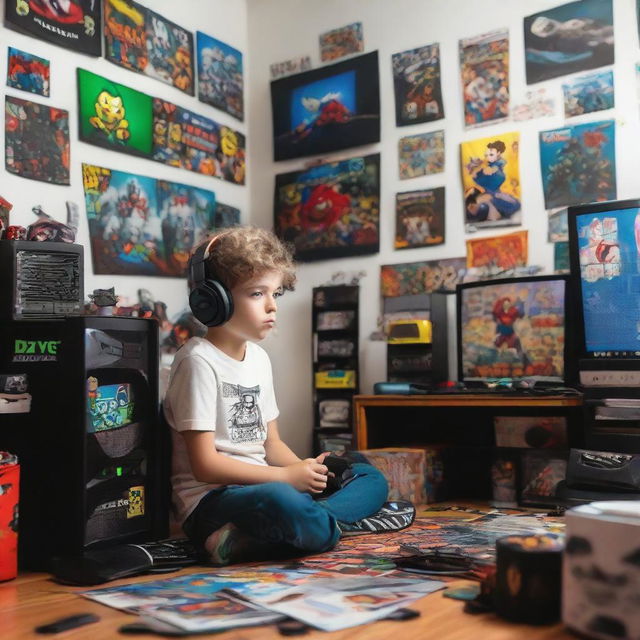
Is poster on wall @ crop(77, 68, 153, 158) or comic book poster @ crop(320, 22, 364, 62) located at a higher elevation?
comic book poster @ crop(320, 22, 364, 62)

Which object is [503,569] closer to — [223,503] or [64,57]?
[223,503]

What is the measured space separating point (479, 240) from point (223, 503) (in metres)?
1.26

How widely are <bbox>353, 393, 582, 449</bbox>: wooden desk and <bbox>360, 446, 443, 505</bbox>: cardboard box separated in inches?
4.3

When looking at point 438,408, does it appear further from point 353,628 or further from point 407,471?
point 353,628

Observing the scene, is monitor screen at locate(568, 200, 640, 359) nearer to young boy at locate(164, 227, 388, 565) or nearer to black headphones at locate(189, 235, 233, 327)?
young boy at locate(164, 227, 388, 565)

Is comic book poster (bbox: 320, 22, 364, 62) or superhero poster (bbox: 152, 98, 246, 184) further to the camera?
comic book poster (bbox: 320, 22, 364, 62)

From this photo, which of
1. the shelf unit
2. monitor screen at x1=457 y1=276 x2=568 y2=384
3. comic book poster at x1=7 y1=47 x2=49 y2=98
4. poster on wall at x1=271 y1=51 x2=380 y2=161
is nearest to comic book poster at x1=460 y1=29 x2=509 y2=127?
poster on wall at x1=271 y1=51 x2=380 y2=161

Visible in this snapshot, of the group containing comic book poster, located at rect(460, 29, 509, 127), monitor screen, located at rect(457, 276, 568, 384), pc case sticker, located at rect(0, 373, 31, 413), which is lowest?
pc case sticker, located at rect(0, 373, 31, 413)

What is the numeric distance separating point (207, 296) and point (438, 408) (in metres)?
1.06

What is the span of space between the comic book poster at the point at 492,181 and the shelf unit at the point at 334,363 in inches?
18.8

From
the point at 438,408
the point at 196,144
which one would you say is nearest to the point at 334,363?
the point at 438,408

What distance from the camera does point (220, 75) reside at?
2.65m

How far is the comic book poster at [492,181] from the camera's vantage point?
7.29 feet

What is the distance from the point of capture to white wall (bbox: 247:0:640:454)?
2.10 meters
